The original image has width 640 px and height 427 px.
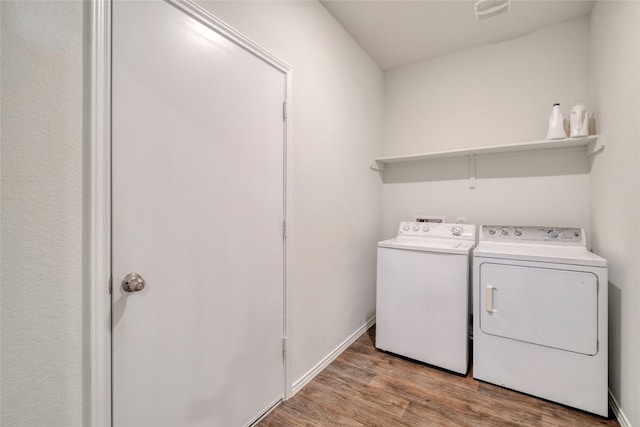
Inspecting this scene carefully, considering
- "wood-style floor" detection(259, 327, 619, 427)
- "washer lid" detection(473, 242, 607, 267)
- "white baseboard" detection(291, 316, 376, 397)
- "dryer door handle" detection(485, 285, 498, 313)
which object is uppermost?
"washer lid" detection(473, 242, 607, 267)

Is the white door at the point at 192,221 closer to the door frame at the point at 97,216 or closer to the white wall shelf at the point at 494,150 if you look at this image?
the door frame at the point at 97,216

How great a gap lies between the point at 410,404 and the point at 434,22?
9.24 feet

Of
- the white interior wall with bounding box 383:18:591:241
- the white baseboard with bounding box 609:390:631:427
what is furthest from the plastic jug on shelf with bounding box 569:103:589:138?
the white baseboard with bounding box 609:390:631:427

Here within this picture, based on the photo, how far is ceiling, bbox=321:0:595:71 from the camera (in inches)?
79.0

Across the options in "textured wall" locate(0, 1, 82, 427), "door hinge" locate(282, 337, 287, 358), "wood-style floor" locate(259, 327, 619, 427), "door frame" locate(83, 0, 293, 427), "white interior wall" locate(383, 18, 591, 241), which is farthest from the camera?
"white interior wall" locate(383, 18, 591, 241)

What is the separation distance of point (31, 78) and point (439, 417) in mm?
2334

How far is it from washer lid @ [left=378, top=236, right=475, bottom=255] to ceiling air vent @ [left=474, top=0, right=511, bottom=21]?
1621 mm

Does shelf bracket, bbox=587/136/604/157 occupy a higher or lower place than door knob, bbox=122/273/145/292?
higher

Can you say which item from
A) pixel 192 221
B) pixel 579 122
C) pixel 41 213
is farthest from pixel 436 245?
pixel 41 213

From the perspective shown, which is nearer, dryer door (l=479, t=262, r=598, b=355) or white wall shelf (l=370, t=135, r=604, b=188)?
dryer door (l=479, t=262, r=598, b=355)

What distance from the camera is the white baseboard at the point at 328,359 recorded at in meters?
1.80

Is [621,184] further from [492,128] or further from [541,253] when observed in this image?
[492,128]

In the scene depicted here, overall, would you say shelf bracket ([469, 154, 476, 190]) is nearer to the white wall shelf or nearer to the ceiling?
the white wall shelf

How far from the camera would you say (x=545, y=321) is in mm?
1713
